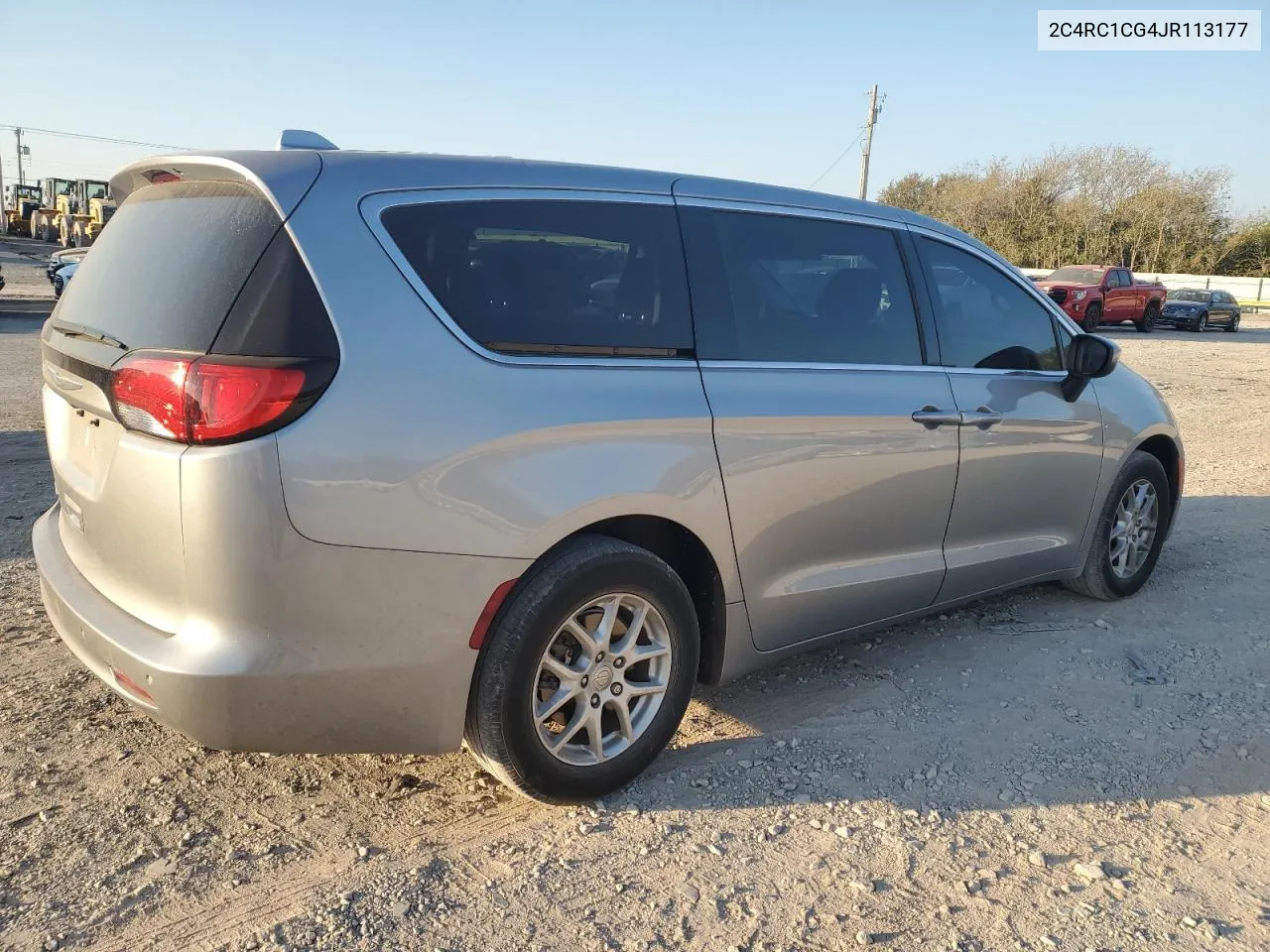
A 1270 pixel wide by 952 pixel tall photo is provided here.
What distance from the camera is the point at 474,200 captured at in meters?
2.74

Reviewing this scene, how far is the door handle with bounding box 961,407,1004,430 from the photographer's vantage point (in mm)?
3859

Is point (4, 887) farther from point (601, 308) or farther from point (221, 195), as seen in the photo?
point (601, 308)

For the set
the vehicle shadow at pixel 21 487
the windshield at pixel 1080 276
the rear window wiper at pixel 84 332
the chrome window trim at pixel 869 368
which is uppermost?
the windshield at pixel 1080 276

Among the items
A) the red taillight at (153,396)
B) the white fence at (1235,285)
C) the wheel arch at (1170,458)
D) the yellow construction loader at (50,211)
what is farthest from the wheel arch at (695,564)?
the yellow construction loader at (50,211)

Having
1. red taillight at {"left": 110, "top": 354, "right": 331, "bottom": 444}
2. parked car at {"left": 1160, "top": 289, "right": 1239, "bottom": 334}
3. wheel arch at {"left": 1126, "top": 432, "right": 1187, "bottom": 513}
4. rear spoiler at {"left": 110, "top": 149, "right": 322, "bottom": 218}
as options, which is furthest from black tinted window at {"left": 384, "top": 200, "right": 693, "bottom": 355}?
parked car at {"left": 1160, "top": 289, "right": 1239, "bottom": 334}

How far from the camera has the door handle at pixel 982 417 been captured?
12.7 ft

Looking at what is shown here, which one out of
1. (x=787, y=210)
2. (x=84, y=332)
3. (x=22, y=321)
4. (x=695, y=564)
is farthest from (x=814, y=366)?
(x=22, y=321)

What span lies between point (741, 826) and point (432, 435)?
57.3 inches

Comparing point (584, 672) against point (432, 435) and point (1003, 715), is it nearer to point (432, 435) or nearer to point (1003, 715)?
point (432, 435)

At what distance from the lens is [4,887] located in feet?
8.09

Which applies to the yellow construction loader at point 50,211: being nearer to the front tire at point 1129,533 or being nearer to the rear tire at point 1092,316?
the rear tire at point 1092,316

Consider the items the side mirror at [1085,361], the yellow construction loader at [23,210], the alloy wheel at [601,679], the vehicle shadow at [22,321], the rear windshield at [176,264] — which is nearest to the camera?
the rear windshield at [176,264]

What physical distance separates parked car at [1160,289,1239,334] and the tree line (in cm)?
1891

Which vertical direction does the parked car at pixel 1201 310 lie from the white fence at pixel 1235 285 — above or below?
below
